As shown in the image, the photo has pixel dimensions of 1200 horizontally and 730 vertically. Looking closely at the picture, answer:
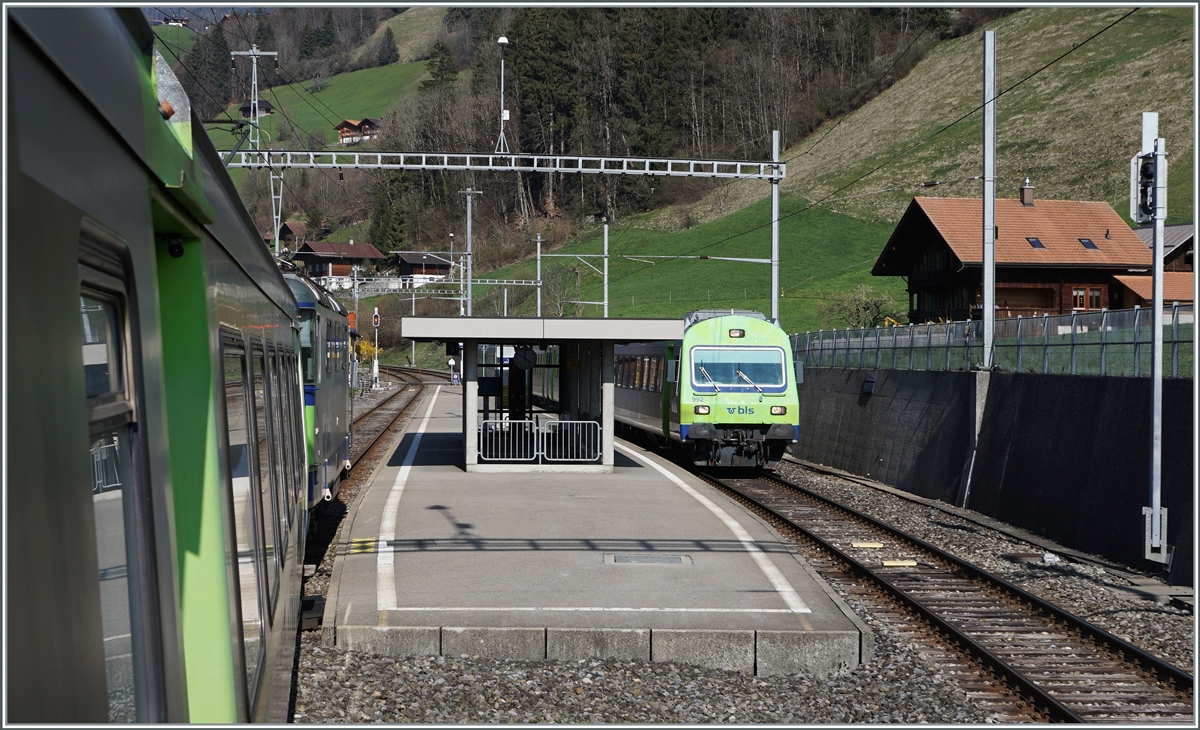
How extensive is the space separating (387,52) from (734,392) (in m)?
128

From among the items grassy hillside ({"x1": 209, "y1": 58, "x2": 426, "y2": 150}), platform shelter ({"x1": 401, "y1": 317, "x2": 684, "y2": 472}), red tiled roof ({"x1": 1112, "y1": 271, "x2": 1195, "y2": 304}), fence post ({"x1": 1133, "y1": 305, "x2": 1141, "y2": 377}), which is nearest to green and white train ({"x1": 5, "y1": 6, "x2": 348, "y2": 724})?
fence post ({"x1": 1133, "y1": 305, "x2": 1141, "y2": 377})

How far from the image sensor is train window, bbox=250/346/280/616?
461 cm

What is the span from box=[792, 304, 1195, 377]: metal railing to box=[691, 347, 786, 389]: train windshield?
8.57ft

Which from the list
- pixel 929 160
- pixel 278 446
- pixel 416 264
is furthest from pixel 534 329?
pixel 416 264

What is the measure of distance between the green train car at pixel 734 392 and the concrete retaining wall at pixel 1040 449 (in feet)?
7.53

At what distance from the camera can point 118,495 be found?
7.41 feet

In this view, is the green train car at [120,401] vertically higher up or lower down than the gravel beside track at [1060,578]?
higher up

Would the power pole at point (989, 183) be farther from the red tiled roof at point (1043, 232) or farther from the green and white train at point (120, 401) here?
the red tiled roof at point (1043, 232)

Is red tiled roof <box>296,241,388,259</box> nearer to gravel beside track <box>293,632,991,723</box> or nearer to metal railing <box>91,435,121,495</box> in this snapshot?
gravel beside track <box>293,632,991,723</box>

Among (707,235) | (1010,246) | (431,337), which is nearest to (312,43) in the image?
(707,235)

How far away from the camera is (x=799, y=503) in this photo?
18.5 m

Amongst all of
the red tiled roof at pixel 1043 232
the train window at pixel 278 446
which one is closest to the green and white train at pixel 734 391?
the train window at pixel 278 446

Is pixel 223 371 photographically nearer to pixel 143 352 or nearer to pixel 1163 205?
pixel 143 352

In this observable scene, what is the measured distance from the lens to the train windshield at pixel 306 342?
524 inches
